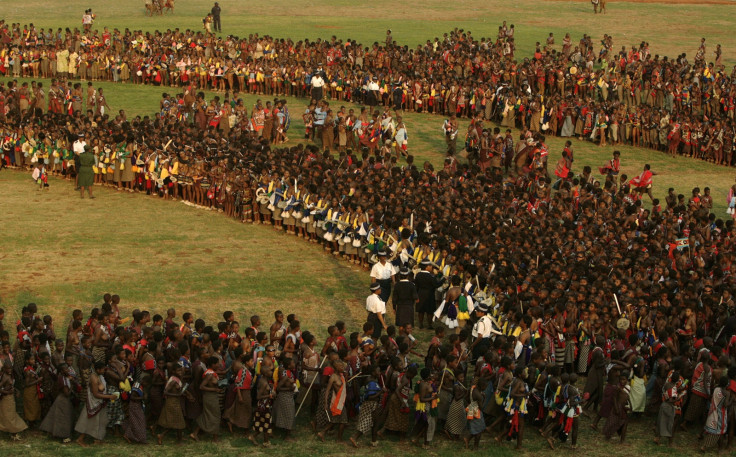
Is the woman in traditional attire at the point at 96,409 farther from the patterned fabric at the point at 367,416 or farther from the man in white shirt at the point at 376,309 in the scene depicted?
the man in white shirt at the point at 376,309

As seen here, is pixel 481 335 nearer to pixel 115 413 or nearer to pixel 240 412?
pixel 240 412

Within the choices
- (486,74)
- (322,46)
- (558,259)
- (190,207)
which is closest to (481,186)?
(558,259)

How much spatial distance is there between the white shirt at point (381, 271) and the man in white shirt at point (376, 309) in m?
0.31

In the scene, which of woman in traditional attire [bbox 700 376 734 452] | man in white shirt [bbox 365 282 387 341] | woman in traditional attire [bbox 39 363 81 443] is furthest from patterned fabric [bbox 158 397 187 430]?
woman in traditional attire [bbox 700 376 734 452]

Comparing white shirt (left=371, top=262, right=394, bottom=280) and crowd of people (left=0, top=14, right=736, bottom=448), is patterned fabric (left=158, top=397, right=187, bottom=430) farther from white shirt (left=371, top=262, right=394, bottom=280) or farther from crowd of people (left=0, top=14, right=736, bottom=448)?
white shirt (left=371, top=262, right=394, bottom=280)

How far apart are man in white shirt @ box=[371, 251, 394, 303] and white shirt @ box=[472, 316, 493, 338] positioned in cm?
264

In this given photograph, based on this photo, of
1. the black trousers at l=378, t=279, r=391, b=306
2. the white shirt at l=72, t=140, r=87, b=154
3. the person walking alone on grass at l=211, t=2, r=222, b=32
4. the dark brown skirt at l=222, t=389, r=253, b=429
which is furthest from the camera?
the person walking alone on grass at l=211, t=2, r=222, b=32

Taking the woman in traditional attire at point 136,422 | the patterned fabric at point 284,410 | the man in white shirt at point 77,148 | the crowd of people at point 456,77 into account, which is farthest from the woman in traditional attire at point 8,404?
the crowd of people at point 456,77

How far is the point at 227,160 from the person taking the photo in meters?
26.6

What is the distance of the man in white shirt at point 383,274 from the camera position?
19.3 metres

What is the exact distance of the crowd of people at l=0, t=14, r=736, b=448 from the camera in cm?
1498

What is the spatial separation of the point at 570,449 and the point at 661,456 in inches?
53.7

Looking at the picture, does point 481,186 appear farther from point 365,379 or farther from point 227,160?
point 365,379

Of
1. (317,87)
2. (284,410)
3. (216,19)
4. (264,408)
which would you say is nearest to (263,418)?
(264,408)
